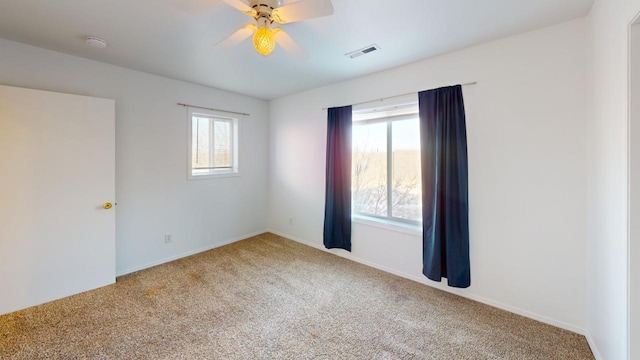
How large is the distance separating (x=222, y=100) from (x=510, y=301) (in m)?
4.49

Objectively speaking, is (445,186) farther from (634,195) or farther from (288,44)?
(288,44)

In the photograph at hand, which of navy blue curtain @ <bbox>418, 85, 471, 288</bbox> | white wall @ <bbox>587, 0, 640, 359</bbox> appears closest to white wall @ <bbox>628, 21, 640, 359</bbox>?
white wall @ <bbox>587, 0, 640, 359</bbox>

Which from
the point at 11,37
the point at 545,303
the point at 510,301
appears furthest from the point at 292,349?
the point at 11,37

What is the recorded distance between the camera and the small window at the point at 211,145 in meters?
3.79

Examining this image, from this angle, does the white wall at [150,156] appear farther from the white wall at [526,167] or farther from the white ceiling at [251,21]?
the white wall at [526,167]

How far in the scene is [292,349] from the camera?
1.84 metres

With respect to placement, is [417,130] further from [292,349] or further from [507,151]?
[292,349]

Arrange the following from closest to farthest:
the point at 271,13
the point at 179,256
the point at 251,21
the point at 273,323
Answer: the point at 271,13, the point at 251,21, the point at 273,323, the point at 179,256

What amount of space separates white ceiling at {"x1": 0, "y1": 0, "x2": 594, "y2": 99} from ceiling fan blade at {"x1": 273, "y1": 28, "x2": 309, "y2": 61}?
0.27 meters

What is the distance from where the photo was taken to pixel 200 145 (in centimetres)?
389

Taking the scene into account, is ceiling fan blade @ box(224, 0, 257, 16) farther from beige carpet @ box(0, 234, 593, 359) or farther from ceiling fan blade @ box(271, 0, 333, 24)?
beige carpet @ box(0, 234, 593, 359)

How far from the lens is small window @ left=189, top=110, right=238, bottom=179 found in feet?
12.4

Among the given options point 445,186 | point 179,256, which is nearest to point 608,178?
point 445,186

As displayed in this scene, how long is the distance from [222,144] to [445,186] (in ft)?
11.3
